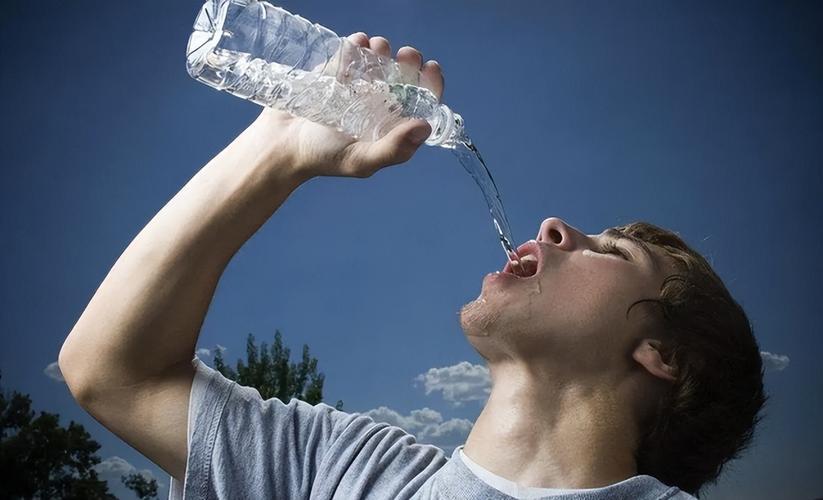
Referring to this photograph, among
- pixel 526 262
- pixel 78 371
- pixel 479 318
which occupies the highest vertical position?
pixel 526 262

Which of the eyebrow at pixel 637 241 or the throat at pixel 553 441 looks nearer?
the throat at pixel 553 441

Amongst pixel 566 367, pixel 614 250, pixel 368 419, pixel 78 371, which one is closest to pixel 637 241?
pixel 614 250

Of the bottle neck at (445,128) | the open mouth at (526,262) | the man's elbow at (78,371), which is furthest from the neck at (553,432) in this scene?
the man's elbow at (78,371)

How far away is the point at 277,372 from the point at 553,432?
4018mm

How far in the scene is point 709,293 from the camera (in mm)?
1636

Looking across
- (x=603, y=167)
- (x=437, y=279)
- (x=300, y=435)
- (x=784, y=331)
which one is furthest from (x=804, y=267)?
(x=300, y=435)

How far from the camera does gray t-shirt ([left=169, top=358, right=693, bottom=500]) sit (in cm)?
138

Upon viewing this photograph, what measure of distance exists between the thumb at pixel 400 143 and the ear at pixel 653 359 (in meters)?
0.51

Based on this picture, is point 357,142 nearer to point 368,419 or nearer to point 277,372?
point 368,419

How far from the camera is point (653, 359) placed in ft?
5.03

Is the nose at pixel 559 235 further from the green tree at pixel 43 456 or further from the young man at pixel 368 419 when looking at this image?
the green tree at pixel 43 456

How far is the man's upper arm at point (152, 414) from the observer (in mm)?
1392

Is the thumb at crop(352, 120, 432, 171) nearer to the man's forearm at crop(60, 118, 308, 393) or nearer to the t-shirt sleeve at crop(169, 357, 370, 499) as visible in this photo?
the man's forearm at crop(60, 118, 308, 393)

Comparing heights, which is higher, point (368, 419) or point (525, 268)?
point (525, 268)
